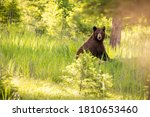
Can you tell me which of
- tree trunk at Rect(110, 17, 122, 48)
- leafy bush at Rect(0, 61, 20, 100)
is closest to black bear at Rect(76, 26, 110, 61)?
tree trunk at Rect(110, 17, 122, 48)

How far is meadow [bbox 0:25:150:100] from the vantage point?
538 cm

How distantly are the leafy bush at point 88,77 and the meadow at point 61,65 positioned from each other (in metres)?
0.09

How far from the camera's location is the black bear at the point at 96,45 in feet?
18.4

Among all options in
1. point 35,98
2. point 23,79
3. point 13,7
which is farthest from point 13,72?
point 13,7

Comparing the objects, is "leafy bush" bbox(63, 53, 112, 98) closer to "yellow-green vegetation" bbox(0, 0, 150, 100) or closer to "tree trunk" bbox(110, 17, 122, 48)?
"yellow-green vegetation" bbox(0, 0, 150, 100)

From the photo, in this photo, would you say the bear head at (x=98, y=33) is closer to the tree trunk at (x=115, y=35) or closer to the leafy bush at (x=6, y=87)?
the tree trunk at (x=115, y=35)

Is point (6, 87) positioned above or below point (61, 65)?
below

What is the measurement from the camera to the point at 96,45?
5.60m

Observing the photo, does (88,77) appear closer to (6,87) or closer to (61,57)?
(61,57)

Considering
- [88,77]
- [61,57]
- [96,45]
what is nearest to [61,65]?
[61,57]

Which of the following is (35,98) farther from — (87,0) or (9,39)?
(87,0)

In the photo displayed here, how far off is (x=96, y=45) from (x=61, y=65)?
601mm

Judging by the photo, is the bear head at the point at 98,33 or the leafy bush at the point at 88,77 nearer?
the leafy bush at the point at 88,77

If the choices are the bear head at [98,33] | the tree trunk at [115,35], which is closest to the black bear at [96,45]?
the bear head at [98,33]
